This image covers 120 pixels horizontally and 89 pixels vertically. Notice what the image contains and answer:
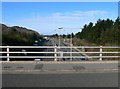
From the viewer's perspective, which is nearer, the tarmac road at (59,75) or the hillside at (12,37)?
the tarmac road at (59,75)

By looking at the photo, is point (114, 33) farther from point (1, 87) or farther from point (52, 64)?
point (1, 87)

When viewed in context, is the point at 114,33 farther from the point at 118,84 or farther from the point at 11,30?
the point at 118,84

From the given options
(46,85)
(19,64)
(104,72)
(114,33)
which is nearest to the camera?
(46,85)

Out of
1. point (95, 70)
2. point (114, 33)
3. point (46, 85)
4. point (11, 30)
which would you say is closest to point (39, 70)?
point (95, 70)

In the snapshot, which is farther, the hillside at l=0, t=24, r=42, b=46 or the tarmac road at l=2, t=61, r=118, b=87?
the hillside at l=0, t=24, r=42, b=46

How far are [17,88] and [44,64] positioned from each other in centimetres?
912

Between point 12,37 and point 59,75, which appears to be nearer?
point 59,75

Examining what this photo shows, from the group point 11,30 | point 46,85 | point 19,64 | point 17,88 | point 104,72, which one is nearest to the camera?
point 17,88

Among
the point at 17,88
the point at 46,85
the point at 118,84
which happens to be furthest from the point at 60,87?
the point at 118,84

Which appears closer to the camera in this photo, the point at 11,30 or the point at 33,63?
the point at 33,63

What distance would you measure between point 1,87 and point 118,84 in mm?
4162

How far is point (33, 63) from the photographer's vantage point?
67.1 feet

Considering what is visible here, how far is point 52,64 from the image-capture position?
65.9 feet

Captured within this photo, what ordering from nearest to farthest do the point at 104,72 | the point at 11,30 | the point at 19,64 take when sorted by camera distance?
the point at 104,72, the point at 19,64, the point at 11,30
